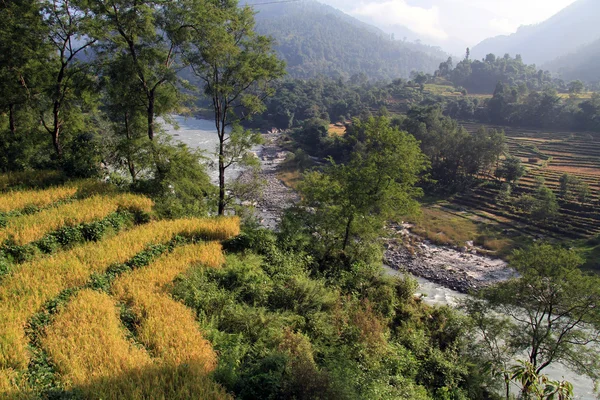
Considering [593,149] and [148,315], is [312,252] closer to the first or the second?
[148,315]

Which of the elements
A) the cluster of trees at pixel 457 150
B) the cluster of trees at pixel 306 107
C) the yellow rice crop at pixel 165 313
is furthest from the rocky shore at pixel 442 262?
the cluster of trees at pixel 306 107

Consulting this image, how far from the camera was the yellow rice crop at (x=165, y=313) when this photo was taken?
17.9 ft

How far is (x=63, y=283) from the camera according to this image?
7039 mm

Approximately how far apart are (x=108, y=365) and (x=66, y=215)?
6624 mm

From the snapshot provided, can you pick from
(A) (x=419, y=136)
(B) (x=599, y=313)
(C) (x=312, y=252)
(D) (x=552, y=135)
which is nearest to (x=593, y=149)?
(D) (x=552, y=135)

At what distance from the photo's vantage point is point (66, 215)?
984cm

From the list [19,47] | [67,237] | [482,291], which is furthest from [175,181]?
[482,291]

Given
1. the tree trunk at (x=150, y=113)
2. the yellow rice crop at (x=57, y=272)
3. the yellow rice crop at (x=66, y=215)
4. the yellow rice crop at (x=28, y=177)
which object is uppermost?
the tree trunk at (x=150, y=113)

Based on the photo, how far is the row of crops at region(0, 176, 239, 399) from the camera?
468 centimetres

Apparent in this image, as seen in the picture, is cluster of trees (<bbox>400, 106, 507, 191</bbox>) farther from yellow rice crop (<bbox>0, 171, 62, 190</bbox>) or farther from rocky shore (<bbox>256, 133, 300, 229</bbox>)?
yellow rice crop (<bbox>0, 171, 62, 190</bbox>)

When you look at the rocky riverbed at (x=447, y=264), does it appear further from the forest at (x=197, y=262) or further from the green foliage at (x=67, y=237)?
the green foliage at (x=67, y=237)

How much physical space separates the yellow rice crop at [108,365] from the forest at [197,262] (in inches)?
1.3

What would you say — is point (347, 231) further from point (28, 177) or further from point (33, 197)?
point (28, 177)

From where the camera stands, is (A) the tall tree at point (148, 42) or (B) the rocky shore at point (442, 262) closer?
(A) the tall tree at point (148, 42)
